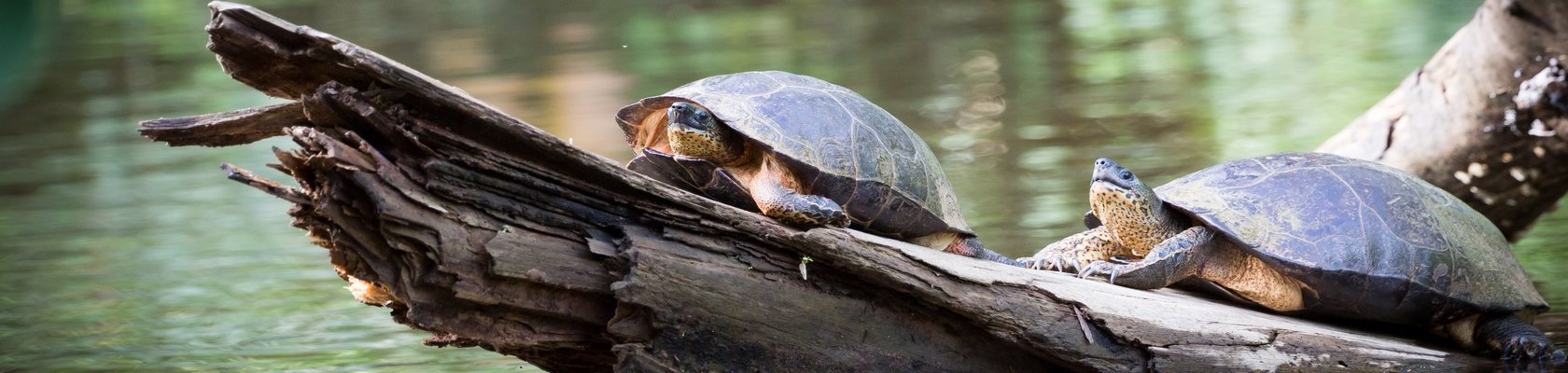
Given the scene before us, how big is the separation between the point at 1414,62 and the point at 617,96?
646 cm

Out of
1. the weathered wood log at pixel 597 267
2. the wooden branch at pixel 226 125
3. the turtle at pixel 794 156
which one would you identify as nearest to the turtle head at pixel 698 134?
the turtle at pixel 794 156

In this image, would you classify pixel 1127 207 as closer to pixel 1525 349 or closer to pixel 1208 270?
pixel 1208 270

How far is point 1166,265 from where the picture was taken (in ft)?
11.4

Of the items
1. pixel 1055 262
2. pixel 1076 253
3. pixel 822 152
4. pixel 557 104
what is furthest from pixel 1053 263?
pixel 557 104

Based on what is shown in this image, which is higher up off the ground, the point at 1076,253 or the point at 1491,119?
the point at 1491,119

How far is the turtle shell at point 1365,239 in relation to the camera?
134 inches

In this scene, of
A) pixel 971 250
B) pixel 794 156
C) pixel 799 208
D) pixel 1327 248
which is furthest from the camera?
pixel 971 250

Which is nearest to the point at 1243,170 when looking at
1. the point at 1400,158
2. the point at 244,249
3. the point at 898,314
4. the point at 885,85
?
the point at 898,314

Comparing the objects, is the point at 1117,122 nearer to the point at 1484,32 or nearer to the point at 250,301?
the point at 1484,32

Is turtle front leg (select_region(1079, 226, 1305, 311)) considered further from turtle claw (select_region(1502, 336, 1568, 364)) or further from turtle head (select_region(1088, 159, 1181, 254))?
turtle claw (select_region(1502, 336, 1568, 364))

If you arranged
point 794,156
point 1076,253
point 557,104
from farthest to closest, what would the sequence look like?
1. point 557,104
2. point 1076,253
3. point 794,156

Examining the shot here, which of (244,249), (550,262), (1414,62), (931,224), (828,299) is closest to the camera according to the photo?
(550,262)

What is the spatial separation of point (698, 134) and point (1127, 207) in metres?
1.25

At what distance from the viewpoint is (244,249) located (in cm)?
687
